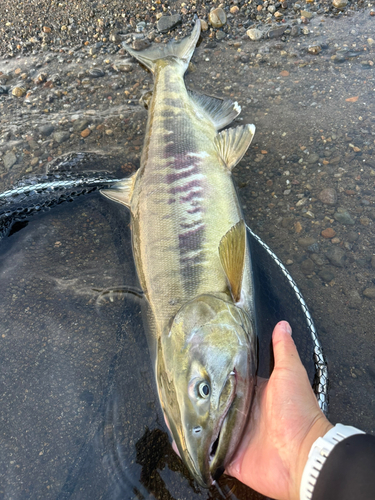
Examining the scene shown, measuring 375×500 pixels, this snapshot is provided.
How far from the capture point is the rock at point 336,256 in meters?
2.94

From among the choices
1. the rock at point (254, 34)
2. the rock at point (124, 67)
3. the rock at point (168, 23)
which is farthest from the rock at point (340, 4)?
the rock at point (124, 67)

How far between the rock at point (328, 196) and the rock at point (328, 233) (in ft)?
0.99

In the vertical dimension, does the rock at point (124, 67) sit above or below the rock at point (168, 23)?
below

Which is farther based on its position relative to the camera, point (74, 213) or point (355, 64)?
point (355, 64)

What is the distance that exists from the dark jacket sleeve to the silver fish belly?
56cm

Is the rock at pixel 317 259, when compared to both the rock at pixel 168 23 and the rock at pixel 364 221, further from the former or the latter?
the rock at pixel 168 23

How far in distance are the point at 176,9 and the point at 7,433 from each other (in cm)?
568

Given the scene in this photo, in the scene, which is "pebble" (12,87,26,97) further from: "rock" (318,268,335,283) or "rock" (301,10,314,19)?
"rock" (318,268,335,283)

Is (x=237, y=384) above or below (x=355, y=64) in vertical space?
below

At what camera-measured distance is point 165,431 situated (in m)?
2.39

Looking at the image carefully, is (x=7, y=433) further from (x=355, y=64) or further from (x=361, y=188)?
(x=355, y=64)

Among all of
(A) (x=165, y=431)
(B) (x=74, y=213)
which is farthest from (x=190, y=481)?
(B) (x=74, y=213)

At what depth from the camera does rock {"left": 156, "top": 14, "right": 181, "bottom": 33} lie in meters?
4.68

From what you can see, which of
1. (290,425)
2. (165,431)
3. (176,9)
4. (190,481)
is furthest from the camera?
(176,9)
